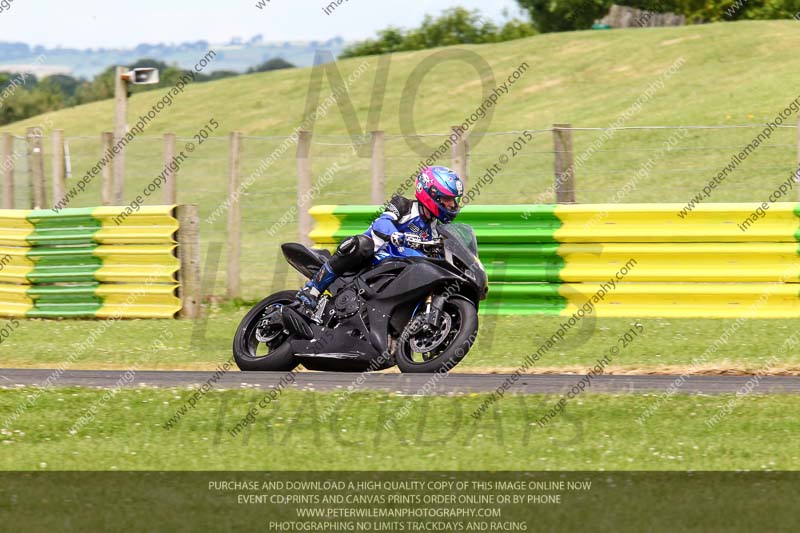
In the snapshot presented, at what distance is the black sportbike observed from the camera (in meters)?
9.62

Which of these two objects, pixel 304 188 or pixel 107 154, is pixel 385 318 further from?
pixel 107 154

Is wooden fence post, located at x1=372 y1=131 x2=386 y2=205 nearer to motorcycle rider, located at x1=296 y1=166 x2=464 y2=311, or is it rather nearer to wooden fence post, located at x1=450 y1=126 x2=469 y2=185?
wooden fence post, located at x1=450 y1=126 x2=469 y2=185

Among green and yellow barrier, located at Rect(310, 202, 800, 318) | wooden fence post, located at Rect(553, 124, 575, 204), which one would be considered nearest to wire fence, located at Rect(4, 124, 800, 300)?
green and yellow barrier, located at Rect(310, 202, 800, 318)

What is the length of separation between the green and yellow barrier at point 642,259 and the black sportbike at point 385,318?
3214 mm

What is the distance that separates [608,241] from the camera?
516 inches

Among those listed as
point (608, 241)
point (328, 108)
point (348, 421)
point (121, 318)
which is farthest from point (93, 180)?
point (348, 421)

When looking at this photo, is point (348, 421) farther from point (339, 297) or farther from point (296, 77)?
point (296, 77)

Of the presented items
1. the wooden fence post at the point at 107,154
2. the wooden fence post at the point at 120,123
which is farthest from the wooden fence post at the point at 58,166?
the wooden fence post at the point at 120,123

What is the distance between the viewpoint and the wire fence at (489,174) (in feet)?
81.7

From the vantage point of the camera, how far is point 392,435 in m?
7.71

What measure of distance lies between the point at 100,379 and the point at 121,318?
4676mm

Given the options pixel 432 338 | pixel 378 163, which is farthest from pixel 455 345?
pixel 378 163

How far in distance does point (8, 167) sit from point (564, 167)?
11.9 m

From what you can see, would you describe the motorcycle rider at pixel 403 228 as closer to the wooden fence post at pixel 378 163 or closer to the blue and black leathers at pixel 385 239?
the blue and black leathers at pixel 385 239
